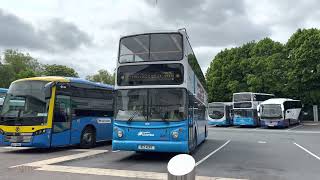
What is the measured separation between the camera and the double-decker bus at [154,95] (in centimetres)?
1328

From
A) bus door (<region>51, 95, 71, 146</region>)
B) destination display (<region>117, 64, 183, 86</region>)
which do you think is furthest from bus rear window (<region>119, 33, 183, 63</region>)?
bus door (<region>51, 95, 71, 146</region>)

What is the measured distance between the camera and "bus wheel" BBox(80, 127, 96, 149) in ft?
58.1

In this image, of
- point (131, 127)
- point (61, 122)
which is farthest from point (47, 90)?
point (131, 127)

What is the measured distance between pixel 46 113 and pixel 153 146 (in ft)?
15.6

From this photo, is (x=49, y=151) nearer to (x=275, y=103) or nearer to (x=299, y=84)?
(x=275, y=103)

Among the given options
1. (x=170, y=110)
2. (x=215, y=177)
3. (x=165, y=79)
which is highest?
(x=165, y=79)

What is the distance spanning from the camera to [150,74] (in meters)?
13.7

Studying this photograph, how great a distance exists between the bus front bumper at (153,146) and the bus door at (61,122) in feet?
11.0

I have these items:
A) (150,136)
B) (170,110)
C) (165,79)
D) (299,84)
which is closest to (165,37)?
(165,79)

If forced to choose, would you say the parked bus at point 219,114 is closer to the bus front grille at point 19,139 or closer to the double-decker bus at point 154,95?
the double-decker bus at point 154,95

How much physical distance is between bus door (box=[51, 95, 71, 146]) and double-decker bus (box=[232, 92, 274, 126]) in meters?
31.1

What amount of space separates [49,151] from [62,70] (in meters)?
75.4

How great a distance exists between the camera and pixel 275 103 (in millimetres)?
42125

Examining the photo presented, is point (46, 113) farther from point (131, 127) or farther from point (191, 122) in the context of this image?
point (191, 122)
